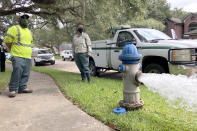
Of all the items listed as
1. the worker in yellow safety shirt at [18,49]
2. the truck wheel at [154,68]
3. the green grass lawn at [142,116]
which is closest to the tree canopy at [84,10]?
the truck wheel at [154,68]

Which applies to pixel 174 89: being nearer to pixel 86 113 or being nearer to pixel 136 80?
pixel 136 80

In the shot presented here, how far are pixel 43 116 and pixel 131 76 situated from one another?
1.59m

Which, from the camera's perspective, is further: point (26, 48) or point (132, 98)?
Answer: point (26, 48)

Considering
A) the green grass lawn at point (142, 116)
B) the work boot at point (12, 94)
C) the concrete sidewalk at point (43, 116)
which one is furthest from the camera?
the work boot at point (12, 94)

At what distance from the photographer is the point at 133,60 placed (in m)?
3.12

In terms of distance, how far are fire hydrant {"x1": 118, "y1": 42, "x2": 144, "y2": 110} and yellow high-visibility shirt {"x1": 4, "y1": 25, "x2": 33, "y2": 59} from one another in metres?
2.72

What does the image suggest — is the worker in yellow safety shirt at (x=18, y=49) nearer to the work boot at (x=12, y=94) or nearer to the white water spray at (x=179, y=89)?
the work boot at (x=12, y=94)

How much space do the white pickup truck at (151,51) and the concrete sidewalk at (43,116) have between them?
1.64 m

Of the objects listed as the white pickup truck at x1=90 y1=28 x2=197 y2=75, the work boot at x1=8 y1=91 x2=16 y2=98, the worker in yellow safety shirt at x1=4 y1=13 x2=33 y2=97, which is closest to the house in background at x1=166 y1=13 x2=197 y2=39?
the white pickup truck at x1=90 y1=28 x2=197 y2=75

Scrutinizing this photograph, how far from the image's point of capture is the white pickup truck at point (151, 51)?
4641 mm

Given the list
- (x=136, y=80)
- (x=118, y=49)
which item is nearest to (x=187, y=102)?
(x=136, y=80)

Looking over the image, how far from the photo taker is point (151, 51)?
580 cm

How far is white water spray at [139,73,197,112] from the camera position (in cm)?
205

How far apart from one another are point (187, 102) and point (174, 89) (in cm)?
19
